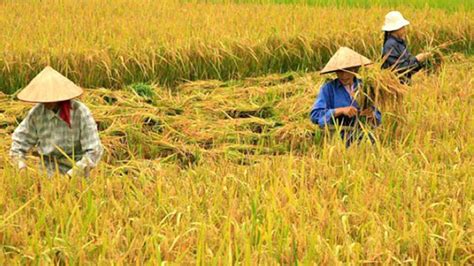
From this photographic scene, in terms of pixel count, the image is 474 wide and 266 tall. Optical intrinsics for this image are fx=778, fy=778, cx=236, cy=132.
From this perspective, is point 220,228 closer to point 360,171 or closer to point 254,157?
point 360,171

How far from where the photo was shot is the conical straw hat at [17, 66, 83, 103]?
11.9 feet

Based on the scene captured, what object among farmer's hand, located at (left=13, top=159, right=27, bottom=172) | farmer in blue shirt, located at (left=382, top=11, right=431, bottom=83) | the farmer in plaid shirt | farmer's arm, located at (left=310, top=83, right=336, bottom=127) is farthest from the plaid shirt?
farmer in blue shirt, located at (left=382, top=11, right=431, bottom=83)

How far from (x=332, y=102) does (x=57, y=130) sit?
162cm

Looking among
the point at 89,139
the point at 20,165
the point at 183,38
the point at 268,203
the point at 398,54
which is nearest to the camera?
the point at 268,203

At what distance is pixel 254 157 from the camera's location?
4.53 metres

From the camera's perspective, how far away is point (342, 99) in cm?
451

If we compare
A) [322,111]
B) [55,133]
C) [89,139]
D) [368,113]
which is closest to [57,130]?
[55,133]

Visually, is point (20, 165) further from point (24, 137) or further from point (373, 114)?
point (373, 114)

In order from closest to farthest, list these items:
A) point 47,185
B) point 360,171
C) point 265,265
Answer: point 265,265 → point 47,185 → point 360,171

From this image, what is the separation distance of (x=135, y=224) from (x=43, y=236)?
0.32 m

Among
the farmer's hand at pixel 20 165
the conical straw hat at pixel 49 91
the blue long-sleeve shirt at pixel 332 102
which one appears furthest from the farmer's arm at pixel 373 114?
the farmer's hand at pixel 20 165

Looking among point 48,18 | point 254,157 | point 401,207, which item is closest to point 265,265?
point 401,207

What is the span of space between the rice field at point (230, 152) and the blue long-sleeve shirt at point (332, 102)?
187 millimetres

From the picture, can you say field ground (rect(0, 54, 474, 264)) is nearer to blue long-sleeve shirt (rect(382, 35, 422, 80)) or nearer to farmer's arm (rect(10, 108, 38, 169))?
farmer's arm (rect(10, 108, 38, 169))
